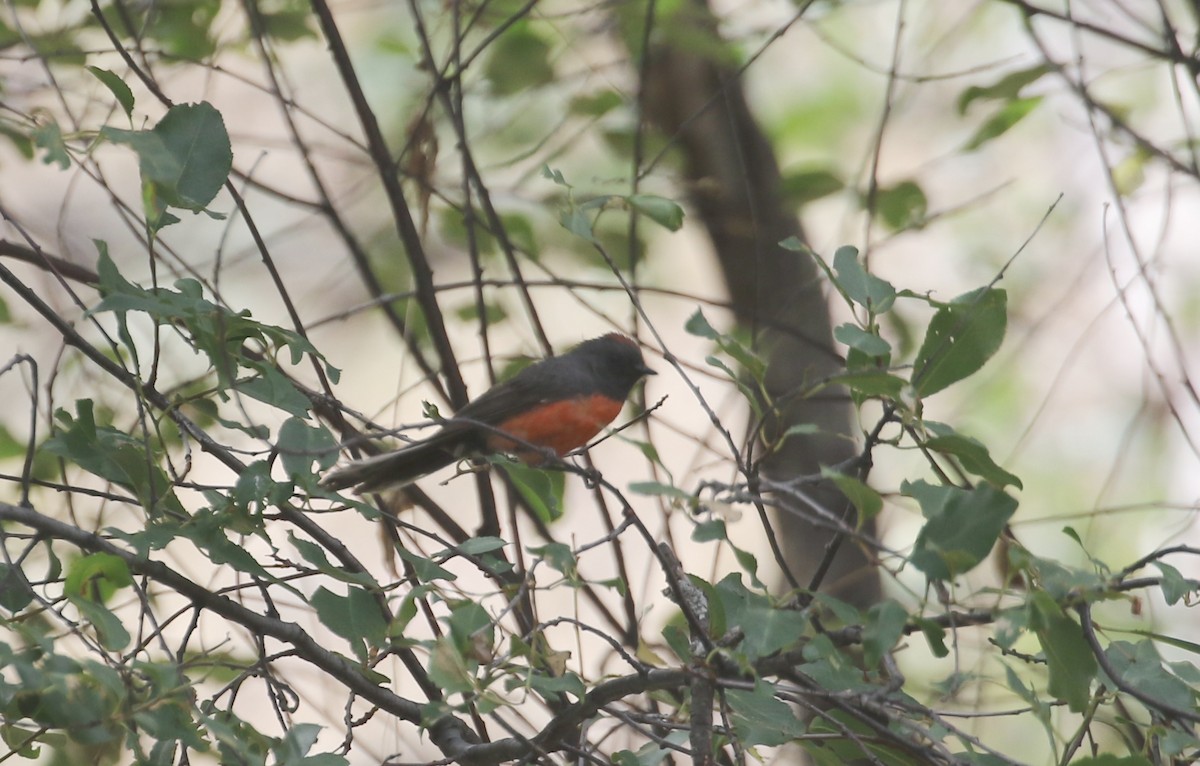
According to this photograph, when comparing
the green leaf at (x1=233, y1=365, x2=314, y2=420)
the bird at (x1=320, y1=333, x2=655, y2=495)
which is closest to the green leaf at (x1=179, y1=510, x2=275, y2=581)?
the green leaf at (x1=233, y1=365, x2=314, y2=420)

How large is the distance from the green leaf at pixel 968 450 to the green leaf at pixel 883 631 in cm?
41

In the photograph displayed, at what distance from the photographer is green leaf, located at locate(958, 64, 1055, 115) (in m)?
3.85

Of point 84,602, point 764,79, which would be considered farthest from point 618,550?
point 764,79

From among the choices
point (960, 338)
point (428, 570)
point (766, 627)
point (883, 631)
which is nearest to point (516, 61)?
point (960, 338)

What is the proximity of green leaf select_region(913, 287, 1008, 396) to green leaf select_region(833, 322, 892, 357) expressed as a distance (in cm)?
9

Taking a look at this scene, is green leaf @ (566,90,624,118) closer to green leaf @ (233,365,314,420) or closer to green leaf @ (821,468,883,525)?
green leaf @ (233,365,314,420)

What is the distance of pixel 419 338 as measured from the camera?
14.9 feet

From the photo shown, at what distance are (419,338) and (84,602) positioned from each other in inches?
106

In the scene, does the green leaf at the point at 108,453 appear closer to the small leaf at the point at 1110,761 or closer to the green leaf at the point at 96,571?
the green leaf at the point at 96,571

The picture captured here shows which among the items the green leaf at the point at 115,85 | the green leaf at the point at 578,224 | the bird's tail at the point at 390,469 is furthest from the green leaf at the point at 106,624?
the bird's tail at the point at 390,469

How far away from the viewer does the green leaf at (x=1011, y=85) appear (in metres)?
3.85

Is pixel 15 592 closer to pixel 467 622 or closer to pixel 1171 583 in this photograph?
pixel 467 622

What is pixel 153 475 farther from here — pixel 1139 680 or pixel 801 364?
pixel 801 364

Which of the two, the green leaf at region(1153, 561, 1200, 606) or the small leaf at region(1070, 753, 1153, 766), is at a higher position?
the green leaf at region(1153, 561, 1200, 606)
